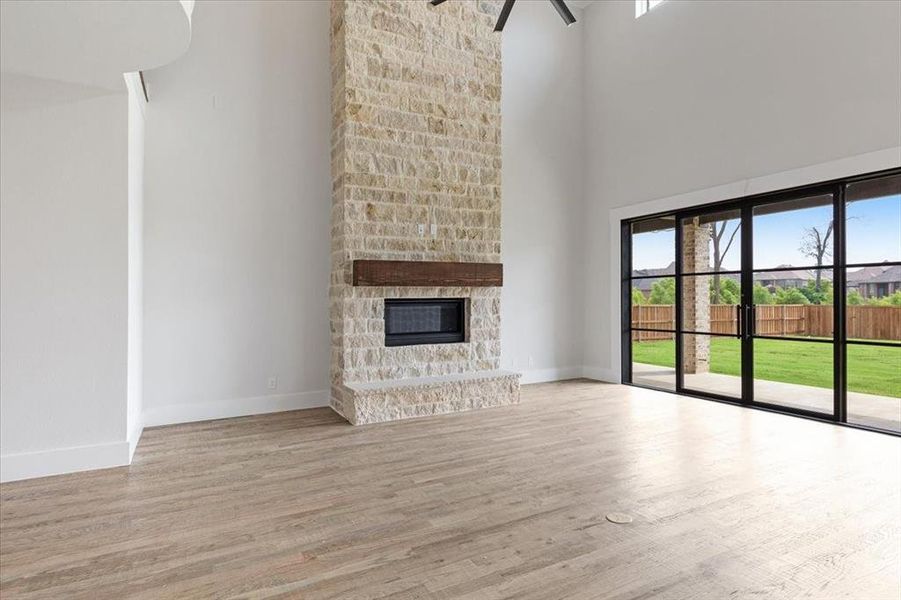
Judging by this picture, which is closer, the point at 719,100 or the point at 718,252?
the point at 719,100

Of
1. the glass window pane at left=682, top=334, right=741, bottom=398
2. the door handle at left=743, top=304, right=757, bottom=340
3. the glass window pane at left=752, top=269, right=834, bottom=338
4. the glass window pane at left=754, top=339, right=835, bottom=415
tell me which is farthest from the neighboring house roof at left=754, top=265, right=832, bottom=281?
the glass window pane at left=682, top=334, right=741, bottom=398

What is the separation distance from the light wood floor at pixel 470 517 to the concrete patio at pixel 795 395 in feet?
1.69

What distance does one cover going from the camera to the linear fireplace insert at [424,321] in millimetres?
5480

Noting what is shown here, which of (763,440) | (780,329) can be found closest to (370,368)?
(763,440)

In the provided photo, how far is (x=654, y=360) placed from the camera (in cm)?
696

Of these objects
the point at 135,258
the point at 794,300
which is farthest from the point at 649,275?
the point at 135,258

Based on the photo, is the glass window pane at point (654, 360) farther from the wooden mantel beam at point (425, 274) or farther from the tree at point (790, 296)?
the wooden mantel beam at point (425, 274)

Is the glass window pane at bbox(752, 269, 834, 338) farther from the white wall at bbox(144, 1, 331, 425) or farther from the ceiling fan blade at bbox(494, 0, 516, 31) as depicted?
the white wall at bbox(144, 1, 331, 425)

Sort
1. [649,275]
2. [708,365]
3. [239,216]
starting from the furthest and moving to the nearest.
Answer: [649,275] → [708,365] → [239,216]

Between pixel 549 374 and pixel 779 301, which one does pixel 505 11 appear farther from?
pixel 549 374

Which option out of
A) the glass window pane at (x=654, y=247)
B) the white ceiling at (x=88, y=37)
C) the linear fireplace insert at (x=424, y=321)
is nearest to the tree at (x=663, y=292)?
the glass window pane at (x=654, y=247)

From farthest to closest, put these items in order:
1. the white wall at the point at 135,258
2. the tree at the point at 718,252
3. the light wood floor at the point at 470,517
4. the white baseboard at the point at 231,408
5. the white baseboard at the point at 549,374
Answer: the white baseboard at the point at 549,374
the tree at the point at 718,252
the white baseboard at the point at 231,408
the white wall at the point at 135,258
the light wood floor at the point at 470,517

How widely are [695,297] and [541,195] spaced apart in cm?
250

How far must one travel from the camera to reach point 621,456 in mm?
Answer: 3707
